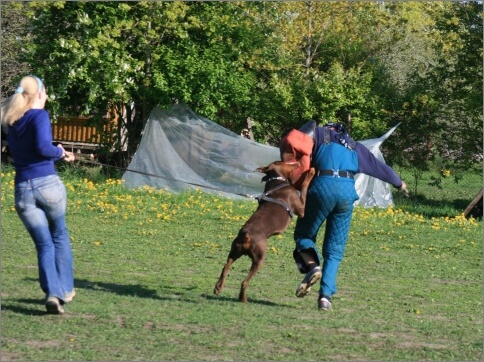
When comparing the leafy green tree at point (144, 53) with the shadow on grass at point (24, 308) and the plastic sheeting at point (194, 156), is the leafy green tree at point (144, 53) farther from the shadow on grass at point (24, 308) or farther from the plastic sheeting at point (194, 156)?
the shadow on grass at point (24, 308)

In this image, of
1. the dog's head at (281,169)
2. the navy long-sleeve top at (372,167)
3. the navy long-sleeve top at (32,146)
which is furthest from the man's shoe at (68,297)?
the navy long-sleeve top at (372,167)

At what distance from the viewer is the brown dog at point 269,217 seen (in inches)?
349

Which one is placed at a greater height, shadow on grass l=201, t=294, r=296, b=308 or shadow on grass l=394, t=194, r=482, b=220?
shadow on grass l=201, t=294, r=296, b=308

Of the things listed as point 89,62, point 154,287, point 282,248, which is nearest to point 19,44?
point 89,62

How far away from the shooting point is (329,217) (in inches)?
351

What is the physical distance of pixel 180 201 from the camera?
1812 centimetres

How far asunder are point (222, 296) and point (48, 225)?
2.21 m

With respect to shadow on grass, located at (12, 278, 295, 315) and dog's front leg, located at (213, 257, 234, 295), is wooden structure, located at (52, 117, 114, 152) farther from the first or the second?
dog's front leg, located at (213, 257, 234, 295)

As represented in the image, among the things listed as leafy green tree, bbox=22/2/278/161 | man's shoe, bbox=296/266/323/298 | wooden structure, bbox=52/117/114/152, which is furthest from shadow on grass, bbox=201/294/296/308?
wooden structure, bbox=52/117/114/152

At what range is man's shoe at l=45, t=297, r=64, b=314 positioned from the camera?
7.52 m

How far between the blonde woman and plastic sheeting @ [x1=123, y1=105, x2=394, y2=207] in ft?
38.0

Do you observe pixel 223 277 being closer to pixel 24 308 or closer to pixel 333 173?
pixel 333 173

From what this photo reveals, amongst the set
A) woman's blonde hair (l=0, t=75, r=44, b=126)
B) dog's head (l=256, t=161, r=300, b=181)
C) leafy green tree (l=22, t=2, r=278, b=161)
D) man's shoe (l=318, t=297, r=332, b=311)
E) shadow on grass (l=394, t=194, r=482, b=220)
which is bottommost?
shadow on grass (l=394, t=194, r=482, b=220)

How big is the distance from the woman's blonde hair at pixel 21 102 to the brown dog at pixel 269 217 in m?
2.44
